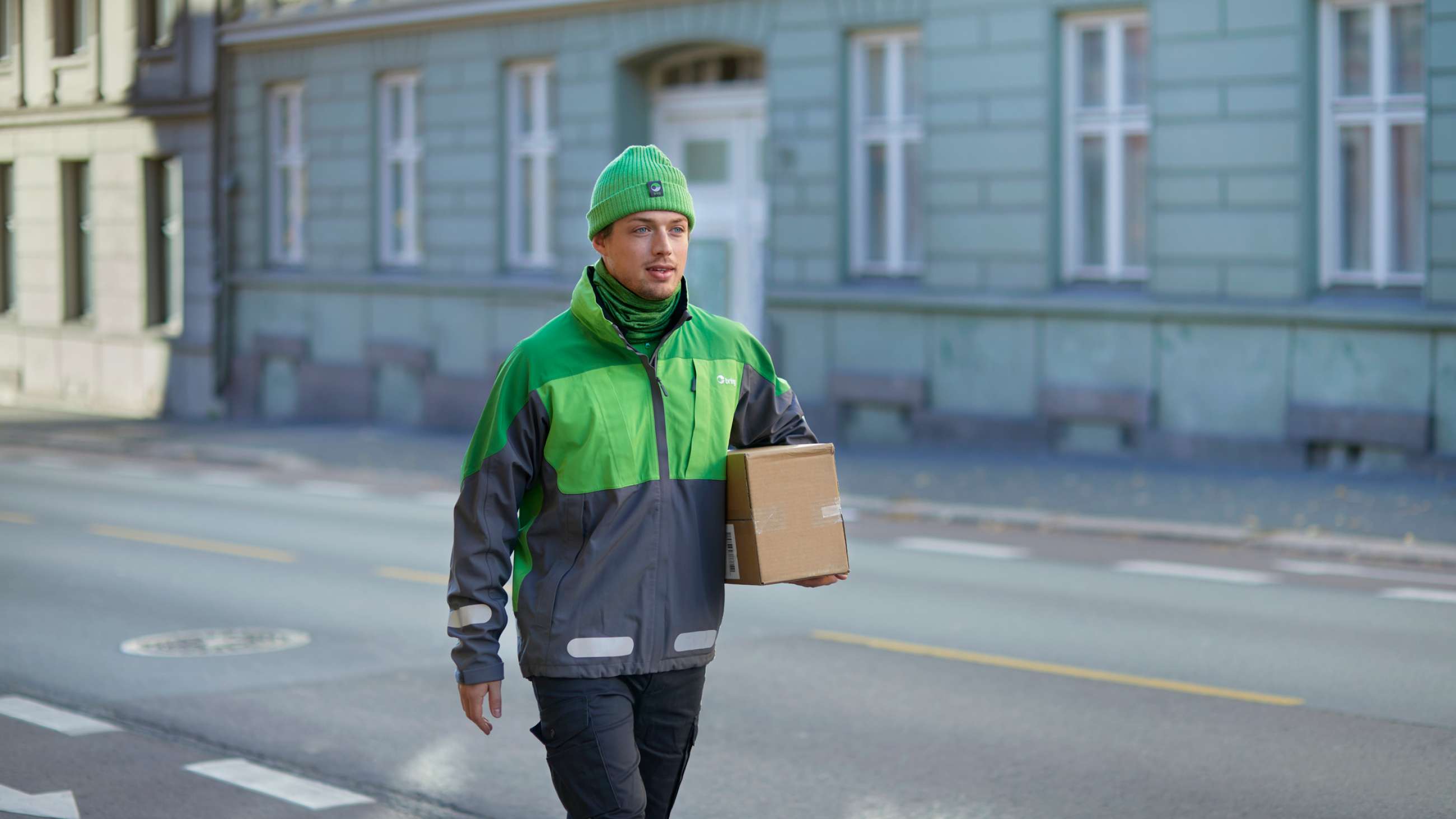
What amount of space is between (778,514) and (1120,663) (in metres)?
4.94

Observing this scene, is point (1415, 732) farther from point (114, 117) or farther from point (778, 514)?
point (114, 117)

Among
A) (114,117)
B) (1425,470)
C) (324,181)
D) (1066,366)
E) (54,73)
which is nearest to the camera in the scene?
(1425,470)

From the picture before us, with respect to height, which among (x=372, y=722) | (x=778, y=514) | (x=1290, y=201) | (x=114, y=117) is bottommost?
(x=372, y=722)

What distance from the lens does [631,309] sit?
171 inches

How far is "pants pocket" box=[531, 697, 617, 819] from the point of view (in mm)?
4195

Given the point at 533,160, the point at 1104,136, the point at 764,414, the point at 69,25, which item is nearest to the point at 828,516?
Result: the point at 764,414

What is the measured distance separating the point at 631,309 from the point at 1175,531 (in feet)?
32.4

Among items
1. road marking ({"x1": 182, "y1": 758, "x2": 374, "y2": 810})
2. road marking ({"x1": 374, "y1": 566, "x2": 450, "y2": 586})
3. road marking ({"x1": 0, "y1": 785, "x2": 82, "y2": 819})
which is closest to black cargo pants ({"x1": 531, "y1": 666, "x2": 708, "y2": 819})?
road marking ({"x1": 182, "y1": 758, "x2": 374, "y2": 810})

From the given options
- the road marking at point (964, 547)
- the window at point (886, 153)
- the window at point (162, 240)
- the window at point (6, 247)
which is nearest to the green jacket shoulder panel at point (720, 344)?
the road marking at point (964, 547)

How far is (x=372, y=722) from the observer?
7.89 meters

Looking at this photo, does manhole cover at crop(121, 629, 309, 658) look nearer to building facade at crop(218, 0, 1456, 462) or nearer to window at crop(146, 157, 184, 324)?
building facade at crop(218, 0, 1456, 462)

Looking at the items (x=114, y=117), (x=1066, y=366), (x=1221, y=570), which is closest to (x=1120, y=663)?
(x=1221, y=570)

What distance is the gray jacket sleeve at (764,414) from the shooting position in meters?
4.57

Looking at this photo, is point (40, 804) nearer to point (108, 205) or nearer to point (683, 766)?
point (683, 766)
